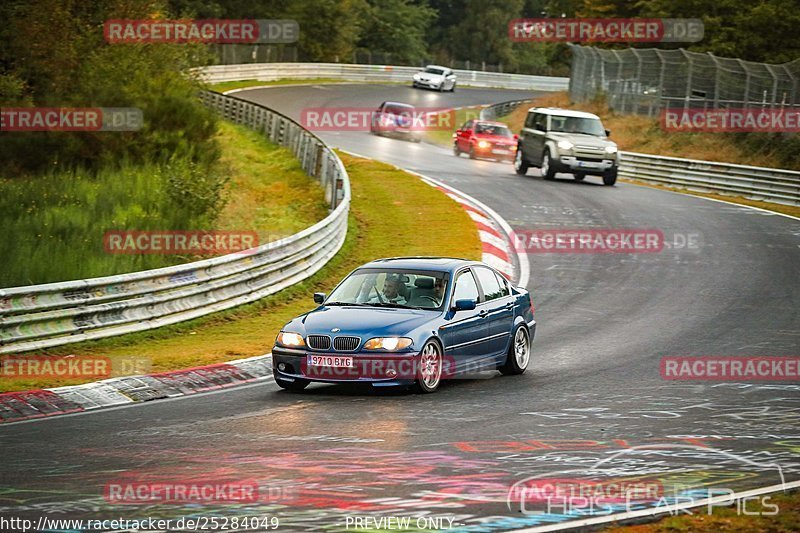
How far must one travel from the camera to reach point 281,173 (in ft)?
116

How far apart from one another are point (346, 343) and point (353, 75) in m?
72.0

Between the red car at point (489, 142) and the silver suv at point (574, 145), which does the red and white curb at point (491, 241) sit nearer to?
the silver suv at point (574, 145)

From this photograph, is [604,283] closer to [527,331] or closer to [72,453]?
[527,331]

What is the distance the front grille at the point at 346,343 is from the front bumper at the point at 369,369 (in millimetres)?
50

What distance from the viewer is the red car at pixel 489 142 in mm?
42344

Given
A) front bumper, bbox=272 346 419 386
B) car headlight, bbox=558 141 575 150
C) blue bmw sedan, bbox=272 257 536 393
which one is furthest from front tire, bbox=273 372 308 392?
car headlight, bbox=558 141 575 150

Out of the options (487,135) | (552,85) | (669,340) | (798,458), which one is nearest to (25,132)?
(487,135)

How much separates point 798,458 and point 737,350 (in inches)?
244

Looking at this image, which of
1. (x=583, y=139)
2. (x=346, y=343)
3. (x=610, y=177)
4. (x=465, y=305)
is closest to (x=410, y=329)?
(x=346, y=343)

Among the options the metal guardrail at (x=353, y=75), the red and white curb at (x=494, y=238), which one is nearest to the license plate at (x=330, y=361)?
the red and white curb at (x=494, y=238)

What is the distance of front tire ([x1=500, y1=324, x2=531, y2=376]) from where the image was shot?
1389 centimetres

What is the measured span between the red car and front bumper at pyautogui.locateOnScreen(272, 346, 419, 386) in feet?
101

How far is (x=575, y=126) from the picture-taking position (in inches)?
1347

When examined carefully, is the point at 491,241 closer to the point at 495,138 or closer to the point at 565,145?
the point at 565,145
